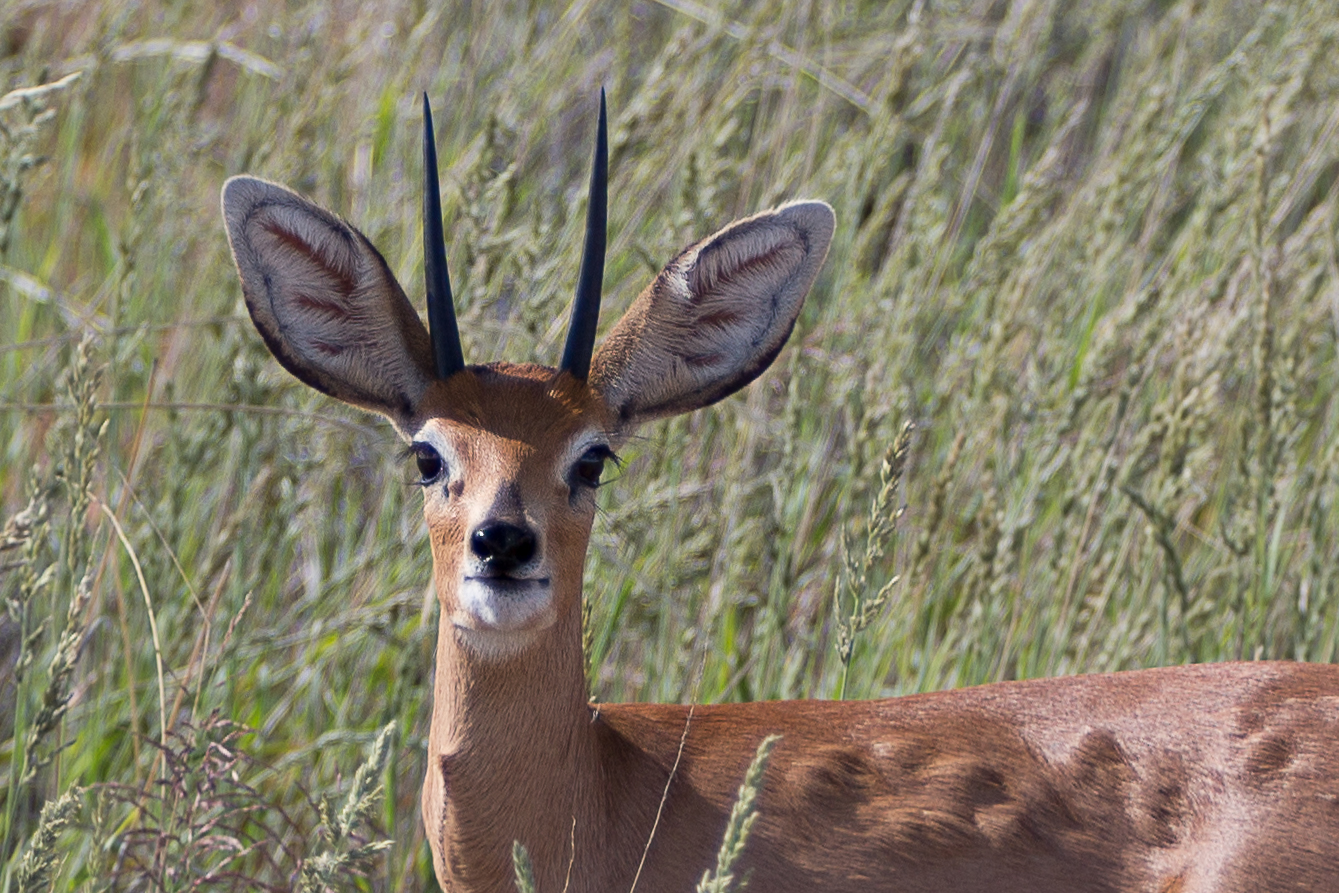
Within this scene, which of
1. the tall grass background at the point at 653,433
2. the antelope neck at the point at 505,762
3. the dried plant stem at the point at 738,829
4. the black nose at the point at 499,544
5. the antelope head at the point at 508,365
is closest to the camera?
the dried plant stem at the point at 738,829

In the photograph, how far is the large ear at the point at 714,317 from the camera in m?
2.92

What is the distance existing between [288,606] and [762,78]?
239cm

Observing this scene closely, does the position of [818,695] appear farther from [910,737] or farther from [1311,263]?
[1311,263]

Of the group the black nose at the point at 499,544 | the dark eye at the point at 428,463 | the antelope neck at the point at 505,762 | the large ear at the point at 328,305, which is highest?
the large ear at the point at 328,305

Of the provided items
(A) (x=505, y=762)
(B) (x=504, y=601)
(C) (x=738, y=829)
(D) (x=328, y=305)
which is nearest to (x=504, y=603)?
(B) (x=504, y=601)

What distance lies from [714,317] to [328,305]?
78cm

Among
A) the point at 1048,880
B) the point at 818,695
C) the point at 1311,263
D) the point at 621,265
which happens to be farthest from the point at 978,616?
the point at 1311,263

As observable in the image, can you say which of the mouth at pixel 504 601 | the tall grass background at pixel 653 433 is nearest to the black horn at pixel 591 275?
the tall grass background at pixel 653 433

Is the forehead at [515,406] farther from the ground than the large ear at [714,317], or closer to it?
closer to it

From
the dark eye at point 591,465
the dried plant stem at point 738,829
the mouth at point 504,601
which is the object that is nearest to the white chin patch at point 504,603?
the mouth at point 504,601

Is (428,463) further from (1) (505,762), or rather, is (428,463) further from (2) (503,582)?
(1) (505,762)

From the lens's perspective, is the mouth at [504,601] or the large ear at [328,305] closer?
the mouth at [504,601]

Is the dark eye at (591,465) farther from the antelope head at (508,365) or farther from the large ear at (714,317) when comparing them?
the large ear at (714,317)

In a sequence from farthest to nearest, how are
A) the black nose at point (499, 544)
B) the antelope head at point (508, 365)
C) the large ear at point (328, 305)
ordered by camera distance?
the large ear at point (328, 305) → the antelope head at point (508, 365) → the black nose at point (499, 544)
